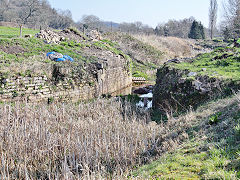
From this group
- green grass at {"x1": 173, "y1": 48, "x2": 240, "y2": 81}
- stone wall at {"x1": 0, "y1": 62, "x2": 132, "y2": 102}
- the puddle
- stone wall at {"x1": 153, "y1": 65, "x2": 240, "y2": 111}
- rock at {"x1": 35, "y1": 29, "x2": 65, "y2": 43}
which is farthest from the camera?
rock at {"x1": 35, "y1": 29, "x2": 65, "y2": 43}

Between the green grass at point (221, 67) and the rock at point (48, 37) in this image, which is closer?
the green grass at point (221, 67)

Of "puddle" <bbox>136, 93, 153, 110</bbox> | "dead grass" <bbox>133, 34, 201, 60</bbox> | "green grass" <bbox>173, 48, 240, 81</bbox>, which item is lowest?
"puddle" <bbox>136, 93, 153, 110</bbox>

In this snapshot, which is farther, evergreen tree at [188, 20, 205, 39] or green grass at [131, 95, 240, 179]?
evergreen tree at [188, 20, 205, 39]

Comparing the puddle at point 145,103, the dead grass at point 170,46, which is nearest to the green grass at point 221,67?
the puddle at point 145,103

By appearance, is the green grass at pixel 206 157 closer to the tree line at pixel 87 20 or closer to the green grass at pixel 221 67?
the green grass at pixel 221 67

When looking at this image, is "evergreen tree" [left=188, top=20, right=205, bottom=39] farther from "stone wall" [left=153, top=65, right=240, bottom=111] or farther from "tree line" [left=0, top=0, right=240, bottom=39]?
"stone wall" [left=153, top=65, right=240, bottom=111]

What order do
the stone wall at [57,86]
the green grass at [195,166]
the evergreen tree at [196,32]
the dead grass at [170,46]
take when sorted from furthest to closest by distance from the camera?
the evergreen tree at [196,32] → the dead grass at [170,46] → the stone wall at [57,86] → the green grass at [195,166]

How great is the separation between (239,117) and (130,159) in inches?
94.6

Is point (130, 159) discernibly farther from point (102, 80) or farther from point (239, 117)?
point (102, 80)

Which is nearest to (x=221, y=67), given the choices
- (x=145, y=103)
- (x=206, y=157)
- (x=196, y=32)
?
(x=145, y=103)

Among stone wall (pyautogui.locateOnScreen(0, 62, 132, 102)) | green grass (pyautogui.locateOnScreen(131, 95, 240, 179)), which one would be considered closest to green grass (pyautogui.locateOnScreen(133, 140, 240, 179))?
green grass (pyautogui.locateOnScreen(131, 95, 240, 179))

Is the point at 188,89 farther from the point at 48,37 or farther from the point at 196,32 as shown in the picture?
the point at 196,32

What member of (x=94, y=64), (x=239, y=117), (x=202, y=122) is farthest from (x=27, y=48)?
(x=239, y=117)

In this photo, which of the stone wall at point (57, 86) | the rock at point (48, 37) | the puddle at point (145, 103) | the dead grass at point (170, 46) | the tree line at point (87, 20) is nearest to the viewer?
the stone wall at point (57, 86)
